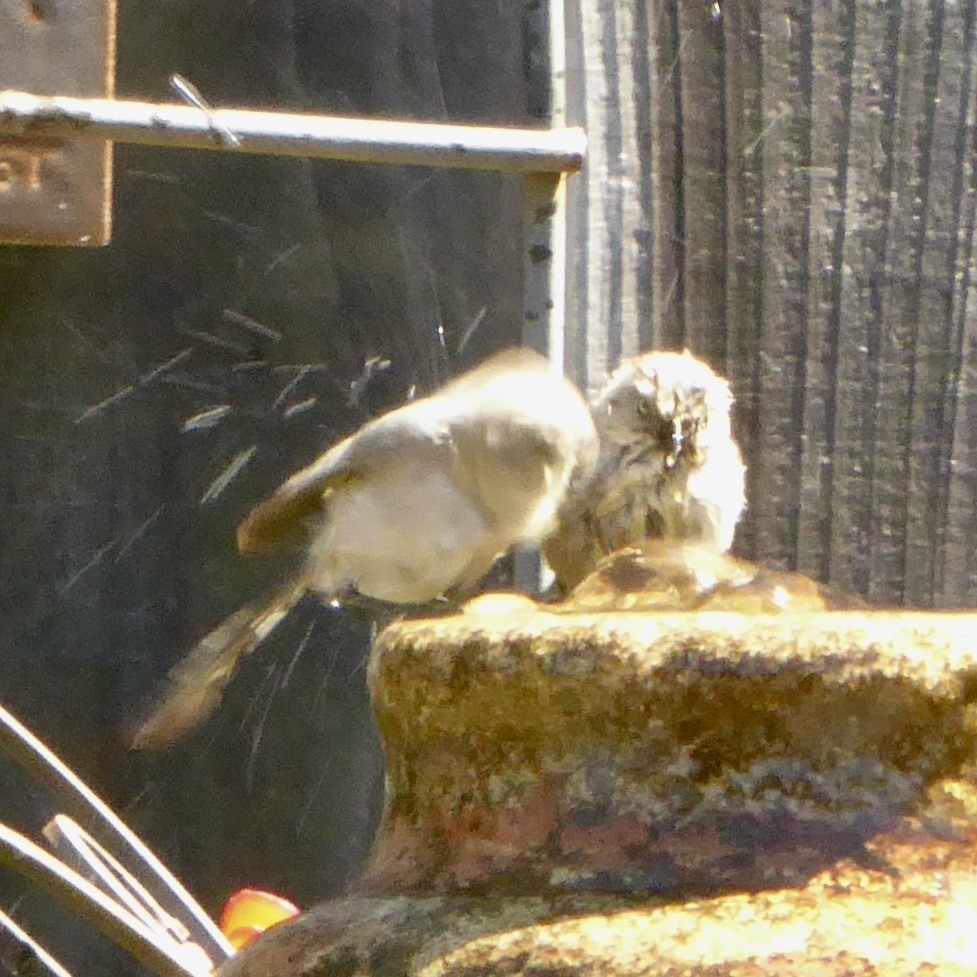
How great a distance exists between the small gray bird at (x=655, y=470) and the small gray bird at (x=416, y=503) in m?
0.04

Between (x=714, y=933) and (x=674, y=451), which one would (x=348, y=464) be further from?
(x=714, y=933)

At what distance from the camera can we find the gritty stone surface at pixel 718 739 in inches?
39.5

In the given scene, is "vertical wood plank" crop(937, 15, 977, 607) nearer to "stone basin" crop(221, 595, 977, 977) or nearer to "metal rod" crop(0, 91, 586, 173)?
"metal rod" crop(0, 91, 586, 173)

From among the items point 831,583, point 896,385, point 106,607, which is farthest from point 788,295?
point 106,607

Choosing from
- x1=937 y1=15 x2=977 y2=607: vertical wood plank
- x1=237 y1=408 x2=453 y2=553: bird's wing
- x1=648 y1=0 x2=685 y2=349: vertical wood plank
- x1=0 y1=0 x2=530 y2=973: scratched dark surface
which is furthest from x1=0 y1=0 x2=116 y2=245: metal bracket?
x1=937 y1=15 x2=977 y2=607: vertical wood plank

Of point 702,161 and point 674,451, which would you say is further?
point 674,451

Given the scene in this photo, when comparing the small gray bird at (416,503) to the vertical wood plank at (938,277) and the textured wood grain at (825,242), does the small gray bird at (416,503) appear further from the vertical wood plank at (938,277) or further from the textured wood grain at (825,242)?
the vertical wood plank at (938,277)

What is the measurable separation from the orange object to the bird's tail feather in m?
0.31

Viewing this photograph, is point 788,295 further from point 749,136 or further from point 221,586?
point 221,586

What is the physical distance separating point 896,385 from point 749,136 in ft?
1.17

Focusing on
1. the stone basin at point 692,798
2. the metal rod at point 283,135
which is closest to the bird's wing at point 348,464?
the metal rod at point 283,135

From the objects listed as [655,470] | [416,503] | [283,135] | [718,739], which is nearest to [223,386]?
[416,503]

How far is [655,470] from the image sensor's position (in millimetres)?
2326

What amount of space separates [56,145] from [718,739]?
144 centimetres
